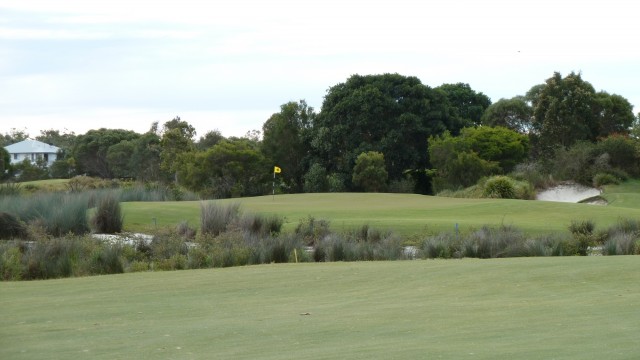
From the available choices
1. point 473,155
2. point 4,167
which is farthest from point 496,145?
point 4,167

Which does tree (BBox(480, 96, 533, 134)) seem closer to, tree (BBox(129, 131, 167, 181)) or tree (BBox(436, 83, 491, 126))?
tree (BBox(436, 83, 491, 126))

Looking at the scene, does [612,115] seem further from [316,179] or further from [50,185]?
[50,185]

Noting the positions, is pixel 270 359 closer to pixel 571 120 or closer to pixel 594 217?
pixel 594 217

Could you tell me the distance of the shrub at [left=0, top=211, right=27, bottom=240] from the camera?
26.7 meters

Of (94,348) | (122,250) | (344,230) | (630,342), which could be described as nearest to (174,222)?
(344,230)

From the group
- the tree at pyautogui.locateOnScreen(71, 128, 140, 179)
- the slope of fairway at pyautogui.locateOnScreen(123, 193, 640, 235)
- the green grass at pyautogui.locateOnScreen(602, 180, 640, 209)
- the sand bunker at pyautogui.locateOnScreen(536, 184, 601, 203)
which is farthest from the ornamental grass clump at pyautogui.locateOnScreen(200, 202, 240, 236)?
the tree at pyautogui.locateOnScreen(71, 128, 140, 179)

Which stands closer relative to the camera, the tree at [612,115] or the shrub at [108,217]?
the shrub at [108,217]

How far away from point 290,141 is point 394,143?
28.2 ft

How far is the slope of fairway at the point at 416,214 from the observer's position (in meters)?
A: 31.4

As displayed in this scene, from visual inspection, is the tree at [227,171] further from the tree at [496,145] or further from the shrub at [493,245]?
the shrub at [493,245]

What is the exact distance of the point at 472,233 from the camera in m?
26.3

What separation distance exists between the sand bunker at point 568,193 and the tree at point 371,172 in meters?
12.9

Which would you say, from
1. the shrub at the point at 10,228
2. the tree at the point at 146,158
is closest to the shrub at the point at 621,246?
the shrub at the point at 10,228

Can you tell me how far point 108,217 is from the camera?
29172mm
